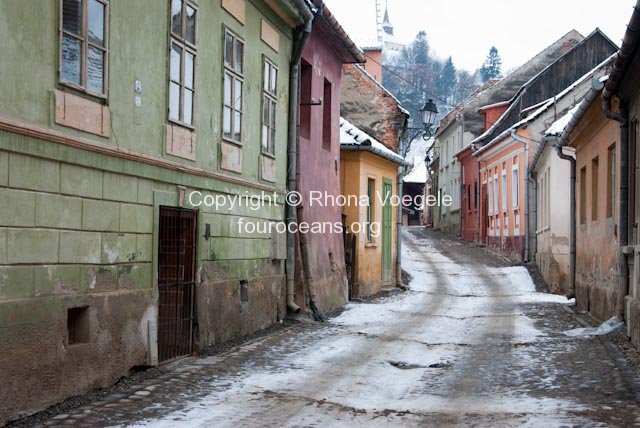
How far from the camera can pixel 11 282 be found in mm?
6426

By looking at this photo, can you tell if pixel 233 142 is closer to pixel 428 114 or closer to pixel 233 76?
pixel 233 76

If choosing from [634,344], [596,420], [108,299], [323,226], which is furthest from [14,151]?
[323,226]

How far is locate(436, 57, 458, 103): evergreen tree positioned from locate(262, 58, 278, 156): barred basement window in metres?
97.6

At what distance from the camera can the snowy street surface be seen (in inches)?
275

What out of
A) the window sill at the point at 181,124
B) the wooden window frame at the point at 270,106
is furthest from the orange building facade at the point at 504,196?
the window sill at the point at 181,124

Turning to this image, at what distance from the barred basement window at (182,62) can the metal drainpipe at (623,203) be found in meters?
5.65

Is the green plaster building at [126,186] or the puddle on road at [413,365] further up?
the green plaster building at [126,186]

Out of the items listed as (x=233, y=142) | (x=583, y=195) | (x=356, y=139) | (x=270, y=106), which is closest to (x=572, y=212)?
(x=583, y=195)

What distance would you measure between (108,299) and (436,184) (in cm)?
4617

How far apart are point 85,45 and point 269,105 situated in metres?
6.14

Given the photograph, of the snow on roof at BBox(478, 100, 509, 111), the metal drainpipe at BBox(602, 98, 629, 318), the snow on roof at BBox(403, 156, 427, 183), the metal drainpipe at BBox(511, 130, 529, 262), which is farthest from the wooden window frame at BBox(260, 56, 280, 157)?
the snow on roof at BBox(403, 156, 427, 183)

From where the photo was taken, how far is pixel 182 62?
9977mm

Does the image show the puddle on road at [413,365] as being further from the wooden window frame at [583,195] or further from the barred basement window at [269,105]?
the wooden window frame at [583,195]

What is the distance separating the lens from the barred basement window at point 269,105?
522 inches
